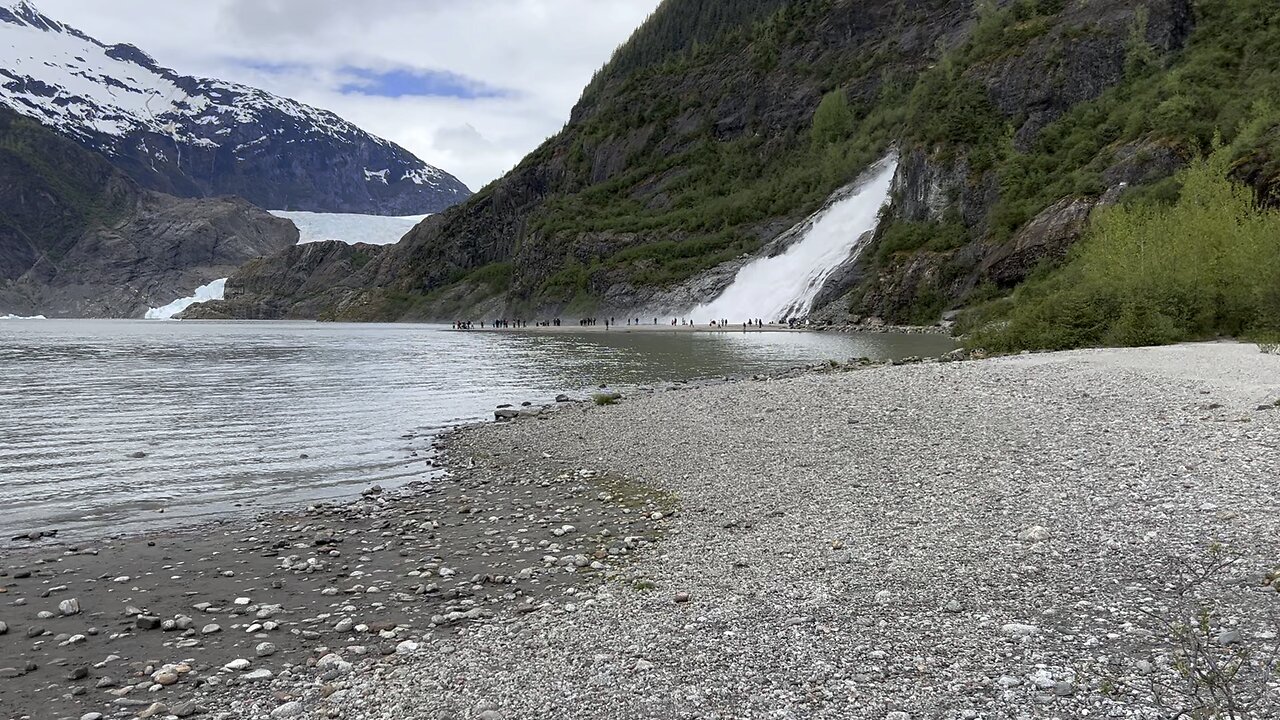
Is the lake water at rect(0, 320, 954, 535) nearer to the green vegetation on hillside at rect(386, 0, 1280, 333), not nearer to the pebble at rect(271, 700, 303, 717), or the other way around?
the pebble at rect(271, 700, 303, 717)

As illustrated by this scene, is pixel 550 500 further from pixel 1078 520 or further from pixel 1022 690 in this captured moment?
pixel 1022 690

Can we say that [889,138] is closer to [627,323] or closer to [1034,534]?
[627,323]

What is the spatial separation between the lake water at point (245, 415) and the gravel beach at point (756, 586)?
2.56 m

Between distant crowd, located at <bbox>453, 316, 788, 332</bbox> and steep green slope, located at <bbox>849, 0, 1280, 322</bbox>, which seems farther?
distant crowd, located at <bbox>453, 316, 788, 332</bbox>

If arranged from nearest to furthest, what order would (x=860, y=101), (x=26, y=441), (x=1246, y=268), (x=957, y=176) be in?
1. (x=26, y=441)
2. (x=1246, y=268)
3. (x=957, y=176)
4. (x=860, y=101)

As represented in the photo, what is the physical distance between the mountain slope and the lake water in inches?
1139

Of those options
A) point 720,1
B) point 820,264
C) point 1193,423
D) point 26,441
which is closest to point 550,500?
point 1193,423

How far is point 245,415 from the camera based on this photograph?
23953mm

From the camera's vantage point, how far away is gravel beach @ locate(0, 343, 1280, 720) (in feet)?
17.8

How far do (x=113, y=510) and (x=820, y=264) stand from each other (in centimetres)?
8535

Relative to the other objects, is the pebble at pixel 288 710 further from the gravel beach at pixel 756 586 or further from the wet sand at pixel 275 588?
the wet sand at pixel 275 588

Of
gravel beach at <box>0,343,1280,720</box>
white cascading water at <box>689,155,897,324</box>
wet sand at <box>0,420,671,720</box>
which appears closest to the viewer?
gravel beach at <box>0,343,1280,720</box>

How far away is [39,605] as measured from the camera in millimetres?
8461

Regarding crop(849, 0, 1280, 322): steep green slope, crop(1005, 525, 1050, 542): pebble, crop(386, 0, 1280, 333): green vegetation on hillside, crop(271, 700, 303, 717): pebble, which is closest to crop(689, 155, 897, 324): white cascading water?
crop(386, 0, 1280, 333): green vegetation on hillside
